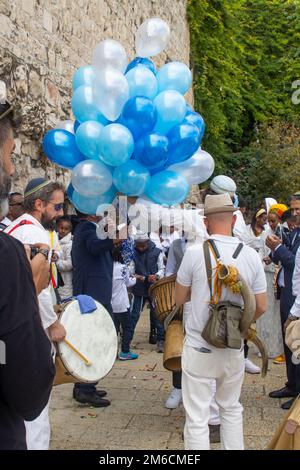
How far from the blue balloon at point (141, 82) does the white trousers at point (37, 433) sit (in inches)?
89.3

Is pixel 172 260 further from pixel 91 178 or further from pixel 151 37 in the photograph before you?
pixel 151 37

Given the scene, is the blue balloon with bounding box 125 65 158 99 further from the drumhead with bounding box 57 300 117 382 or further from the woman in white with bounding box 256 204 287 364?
the woman in white with bounding box 256 204 287 364

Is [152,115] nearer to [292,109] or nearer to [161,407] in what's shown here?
[161,407]

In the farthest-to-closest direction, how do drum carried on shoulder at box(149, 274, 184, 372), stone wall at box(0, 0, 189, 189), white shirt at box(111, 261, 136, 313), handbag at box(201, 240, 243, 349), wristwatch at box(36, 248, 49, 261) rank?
1. stone wall at box(0, 0, 189, 189)
2. white shirt at box(111, 261, 136, 313)
3. drum carried on shoulder at box(149, 274, 184, 372)
4. handbag at box(201, 240, 243, 349)
5. wristwatch at box(36, 248, 49, 261)

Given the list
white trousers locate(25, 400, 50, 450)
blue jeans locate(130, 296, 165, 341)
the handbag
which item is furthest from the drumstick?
blue jeans locate(130, 296, 165, 341)

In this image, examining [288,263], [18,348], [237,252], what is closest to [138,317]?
[288,263]

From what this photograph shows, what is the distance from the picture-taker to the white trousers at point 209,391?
127 inches

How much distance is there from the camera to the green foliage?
15.9 m

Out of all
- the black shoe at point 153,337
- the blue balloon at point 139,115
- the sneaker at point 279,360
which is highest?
the blue balloon at point 139,115

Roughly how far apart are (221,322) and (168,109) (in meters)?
1.65

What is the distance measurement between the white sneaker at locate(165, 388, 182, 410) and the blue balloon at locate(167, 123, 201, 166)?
192cm

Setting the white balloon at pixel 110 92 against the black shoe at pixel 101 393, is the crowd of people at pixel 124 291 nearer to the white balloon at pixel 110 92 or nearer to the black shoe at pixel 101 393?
the black shoe at pixel 101 393

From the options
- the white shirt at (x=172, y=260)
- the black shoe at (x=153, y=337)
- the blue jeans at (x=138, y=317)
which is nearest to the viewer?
the white shirt at (x=172, y=260)

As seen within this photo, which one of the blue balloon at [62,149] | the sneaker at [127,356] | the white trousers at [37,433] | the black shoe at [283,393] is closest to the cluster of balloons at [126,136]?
the blue balloon at [62,149]
